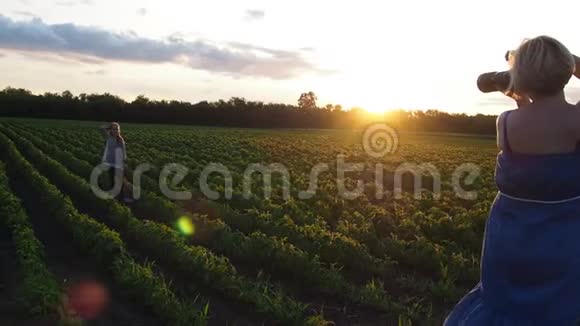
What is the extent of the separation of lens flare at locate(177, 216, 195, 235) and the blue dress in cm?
768

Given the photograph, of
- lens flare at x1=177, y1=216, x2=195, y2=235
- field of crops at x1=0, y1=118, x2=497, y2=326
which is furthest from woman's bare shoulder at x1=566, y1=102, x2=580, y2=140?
lens flare at x1=177, y1=216, x2=195, y2=235

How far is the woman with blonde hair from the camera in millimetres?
2445

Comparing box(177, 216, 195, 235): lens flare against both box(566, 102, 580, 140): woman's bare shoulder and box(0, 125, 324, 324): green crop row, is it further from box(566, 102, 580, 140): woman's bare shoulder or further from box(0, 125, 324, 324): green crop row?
box(566, 102, 580, 140): woman's bare shoulder

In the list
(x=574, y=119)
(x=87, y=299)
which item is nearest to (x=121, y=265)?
(x=87, y=299)

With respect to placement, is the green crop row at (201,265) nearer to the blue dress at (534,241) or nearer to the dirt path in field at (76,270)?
the dirt path in field at (76,270)

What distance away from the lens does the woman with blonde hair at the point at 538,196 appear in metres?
2.45

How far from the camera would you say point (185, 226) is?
10.4 meters

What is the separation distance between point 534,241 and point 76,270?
648 cm

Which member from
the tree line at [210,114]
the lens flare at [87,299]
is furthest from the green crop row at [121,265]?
the tree line at [210,114]

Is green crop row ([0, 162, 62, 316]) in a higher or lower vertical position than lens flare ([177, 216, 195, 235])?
higher

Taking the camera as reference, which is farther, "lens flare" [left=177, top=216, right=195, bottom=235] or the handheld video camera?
"lens flare" [left=177, top=216, right=195, bottom=235]

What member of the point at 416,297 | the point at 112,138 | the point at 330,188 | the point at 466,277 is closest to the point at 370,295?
the point at 416,297

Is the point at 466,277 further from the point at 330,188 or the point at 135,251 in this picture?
the point at 330,188

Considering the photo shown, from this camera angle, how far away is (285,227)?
10172mm
